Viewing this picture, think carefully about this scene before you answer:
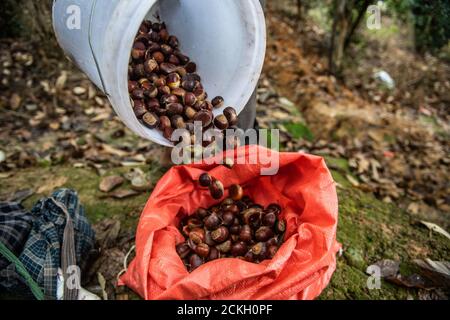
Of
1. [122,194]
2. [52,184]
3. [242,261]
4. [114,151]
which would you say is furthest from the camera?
[114,151]

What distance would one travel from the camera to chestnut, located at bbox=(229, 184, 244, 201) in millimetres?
1815

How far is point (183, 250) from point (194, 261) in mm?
71

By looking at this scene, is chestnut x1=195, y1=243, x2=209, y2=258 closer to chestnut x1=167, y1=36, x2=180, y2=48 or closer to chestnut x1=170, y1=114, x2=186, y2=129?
chestnut x1=170, y1=114, x2=186, y2=129

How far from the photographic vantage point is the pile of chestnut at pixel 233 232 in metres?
1.64

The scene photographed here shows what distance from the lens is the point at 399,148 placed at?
3.18 meters

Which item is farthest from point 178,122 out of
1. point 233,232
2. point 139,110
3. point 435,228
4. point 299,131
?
point 299,131

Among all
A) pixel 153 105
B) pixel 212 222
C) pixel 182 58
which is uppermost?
pixel 182 58

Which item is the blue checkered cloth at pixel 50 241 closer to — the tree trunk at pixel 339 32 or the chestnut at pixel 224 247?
the chestnut at pixel 224 247

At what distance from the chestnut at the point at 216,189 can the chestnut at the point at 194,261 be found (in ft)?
0.97

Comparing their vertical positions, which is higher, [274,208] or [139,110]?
[139,110]

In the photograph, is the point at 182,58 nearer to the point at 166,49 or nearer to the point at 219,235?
the point at 166,49

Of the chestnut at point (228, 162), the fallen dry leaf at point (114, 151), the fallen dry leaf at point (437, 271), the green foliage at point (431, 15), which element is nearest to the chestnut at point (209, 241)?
the chestnut at point (228, 162)

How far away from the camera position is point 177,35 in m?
1.87

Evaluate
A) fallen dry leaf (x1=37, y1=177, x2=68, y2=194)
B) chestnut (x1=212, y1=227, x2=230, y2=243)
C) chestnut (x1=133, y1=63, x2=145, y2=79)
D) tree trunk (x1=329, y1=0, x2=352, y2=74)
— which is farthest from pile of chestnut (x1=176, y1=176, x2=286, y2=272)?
Result: tree trunk (x1=329, y1=0, x2=352, y2=74)
